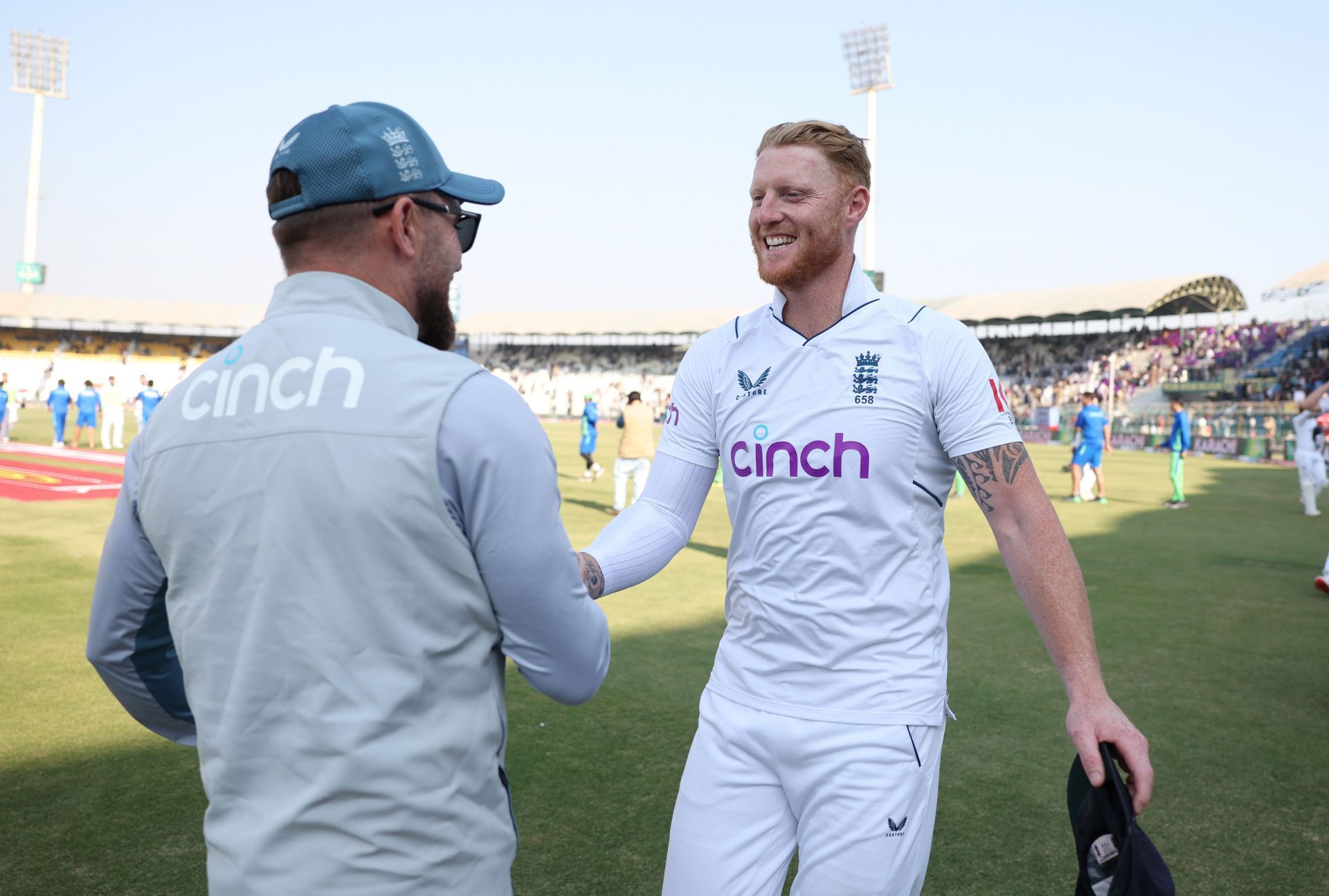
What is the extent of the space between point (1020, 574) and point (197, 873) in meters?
3.30

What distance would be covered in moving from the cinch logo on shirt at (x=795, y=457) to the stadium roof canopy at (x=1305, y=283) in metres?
48.5

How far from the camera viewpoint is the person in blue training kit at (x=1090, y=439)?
663 inches

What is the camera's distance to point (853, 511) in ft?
8.05

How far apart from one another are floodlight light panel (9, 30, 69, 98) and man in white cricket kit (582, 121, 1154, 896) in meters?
63.5

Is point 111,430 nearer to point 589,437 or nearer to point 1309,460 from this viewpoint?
point 589,437

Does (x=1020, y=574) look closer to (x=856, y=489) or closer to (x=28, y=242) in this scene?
(x=856, y=489)

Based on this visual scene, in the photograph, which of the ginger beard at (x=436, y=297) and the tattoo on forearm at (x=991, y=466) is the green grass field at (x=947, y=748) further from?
the ginger beard at (x=436, y=297)

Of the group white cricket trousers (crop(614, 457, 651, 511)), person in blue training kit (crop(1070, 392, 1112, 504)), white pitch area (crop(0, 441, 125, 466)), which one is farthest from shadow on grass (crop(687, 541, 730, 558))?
white pitch area (crop(0, 441, 125, 466))

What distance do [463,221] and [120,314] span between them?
76346 millimetres

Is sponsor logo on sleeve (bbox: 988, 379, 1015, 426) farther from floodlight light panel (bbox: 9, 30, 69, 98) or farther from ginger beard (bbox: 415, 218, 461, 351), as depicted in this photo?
floodlight light panel (bbox: 9, 30, 69, 98)

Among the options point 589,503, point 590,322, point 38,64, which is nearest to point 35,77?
point 38,64

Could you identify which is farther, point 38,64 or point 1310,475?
point 38,64

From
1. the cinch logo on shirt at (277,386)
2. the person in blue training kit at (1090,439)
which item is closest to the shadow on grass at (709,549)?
the person in blue training kit at (1090,439)

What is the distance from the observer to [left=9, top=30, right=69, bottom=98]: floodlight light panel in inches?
2108
